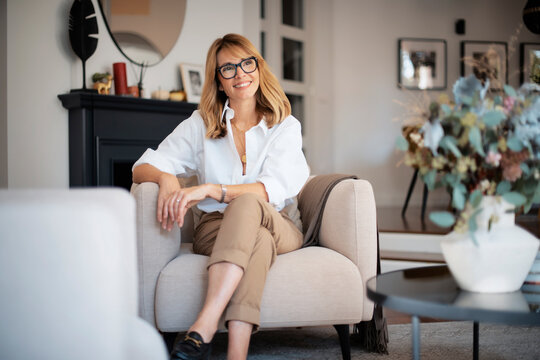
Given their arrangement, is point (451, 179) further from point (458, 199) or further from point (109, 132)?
point (109, 132)

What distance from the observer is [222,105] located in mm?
2320

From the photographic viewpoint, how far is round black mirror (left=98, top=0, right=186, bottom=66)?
3.77m

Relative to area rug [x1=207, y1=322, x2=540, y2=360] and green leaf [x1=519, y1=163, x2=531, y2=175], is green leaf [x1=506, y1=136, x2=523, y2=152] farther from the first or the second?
area rug [x1=207, y1=322, x2=540, y2=360]

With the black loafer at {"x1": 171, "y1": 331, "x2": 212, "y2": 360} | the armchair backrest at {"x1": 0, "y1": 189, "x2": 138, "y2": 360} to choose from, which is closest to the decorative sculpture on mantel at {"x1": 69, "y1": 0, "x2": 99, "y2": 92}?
the black loafer at {"x1": 171, "y1": 331, "x2": 212, "y2": 360}

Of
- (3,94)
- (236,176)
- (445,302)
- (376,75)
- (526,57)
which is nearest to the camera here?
(445,302)

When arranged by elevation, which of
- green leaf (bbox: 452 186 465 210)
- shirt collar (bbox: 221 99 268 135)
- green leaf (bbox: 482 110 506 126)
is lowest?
green leaf (bbox: 452 186 465 210)

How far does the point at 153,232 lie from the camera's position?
1.87 meters

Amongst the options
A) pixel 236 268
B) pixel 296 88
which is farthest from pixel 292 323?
pixel 296 88

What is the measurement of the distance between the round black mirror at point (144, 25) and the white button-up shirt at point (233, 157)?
5.88 feet

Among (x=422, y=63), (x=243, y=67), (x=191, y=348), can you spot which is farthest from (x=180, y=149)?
(x=422, y=63)

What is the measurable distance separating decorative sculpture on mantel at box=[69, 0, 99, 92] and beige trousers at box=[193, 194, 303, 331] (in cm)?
203

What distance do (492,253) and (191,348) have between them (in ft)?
2.49

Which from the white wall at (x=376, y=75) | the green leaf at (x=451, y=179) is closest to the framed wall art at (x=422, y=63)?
the white wall at (x=376, y=75)

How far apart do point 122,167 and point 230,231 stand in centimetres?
224
